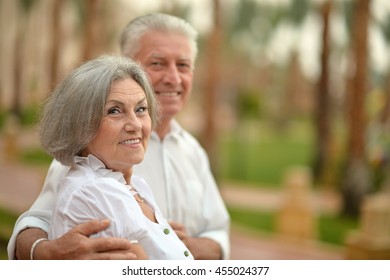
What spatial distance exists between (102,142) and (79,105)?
98mm

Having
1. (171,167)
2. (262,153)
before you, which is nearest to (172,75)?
(171,167)

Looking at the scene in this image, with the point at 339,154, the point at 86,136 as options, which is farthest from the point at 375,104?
the point at 86,136

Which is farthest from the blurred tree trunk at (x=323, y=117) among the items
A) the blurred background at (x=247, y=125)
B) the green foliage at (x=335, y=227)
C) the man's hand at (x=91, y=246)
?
the man's hand at (x=91, y=246)

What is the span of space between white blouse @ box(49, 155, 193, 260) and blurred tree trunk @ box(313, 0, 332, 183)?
8251mm

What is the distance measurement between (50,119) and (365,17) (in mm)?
6388

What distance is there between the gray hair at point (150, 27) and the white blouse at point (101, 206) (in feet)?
1.65

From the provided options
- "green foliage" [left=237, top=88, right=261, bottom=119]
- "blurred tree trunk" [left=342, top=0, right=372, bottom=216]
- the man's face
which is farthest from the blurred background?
the man's face

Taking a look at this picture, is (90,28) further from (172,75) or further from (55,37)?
(172,75)

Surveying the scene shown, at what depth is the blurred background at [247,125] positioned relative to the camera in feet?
22.7

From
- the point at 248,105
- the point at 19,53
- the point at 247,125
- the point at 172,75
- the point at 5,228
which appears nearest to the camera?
the point at 172,75

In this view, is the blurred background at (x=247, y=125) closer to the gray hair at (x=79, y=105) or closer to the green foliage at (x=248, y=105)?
the green foliage at (x=248, y=105)

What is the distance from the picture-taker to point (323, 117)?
32.2 feet

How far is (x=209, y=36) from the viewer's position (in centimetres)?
872
